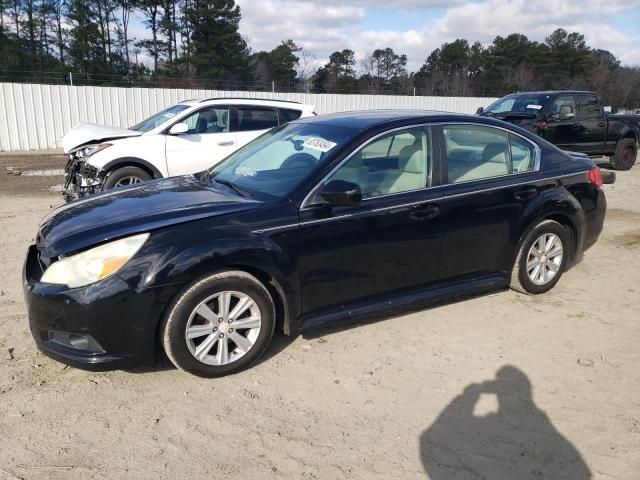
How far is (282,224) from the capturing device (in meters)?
3.61

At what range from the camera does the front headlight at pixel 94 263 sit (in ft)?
10.5

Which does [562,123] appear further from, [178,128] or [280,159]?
[280,159]

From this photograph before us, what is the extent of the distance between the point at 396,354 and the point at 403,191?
120 centimetres

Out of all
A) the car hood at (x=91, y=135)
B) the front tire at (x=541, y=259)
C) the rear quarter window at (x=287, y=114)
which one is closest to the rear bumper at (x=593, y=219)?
the front tire at (x=541, y=259)

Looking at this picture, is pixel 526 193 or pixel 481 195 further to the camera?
pixel 526 193

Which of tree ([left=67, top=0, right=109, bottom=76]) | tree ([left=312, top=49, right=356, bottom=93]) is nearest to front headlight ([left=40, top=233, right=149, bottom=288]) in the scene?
tree ([left=67, top=0, right=109, bottom=76])

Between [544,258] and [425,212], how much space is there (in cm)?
154

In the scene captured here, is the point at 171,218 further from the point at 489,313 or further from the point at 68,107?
the point at 68,107

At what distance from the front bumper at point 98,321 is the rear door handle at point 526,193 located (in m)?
2.96

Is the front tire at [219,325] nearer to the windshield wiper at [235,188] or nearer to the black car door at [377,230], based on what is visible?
the black car door at [377,230]

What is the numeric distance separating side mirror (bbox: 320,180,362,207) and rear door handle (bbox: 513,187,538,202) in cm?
165

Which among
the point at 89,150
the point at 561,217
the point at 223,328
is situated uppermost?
the point at 89,150

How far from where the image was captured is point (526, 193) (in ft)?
15.3

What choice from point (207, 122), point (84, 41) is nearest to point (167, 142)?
point (207, 122)
